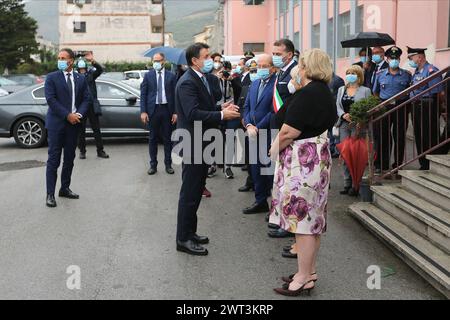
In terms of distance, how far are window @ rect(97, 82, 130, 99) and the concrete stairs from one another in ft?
25.2

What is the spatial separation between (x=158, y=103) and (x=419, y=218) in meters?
5.41

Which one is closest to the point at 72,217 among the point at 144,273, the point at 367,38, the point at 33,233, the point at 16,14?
the point at 33,233

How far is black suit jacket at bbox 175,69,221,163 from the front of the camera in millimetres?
5281

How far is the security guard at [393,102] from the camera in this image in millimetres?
8117

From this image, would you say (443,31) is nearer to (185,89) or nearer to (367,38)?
(367,38)

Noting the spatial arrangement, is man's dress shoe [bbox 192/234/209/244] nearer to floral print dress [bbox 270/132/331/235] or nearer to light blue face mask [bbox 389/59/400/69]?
floral print dress [bbox 270/132/331/235]

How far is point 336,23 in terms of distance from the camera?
2200cm

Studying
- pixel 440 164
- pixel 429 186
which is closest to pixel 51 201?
pixel 429 186

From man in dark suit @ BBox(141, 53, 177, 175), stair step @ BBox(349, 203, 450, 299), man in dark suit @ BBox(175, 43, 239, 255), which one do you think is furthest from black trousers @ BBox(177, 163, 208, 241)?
man in dark suit @ BBox(141, 53, 177, 175)

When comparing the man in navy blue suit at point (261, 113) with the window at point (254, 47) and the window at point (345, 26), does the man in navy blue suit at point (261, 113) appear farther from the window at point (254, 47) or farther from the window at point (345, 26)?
the window at point (254, 47)

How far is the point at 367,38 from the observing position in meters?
10.6

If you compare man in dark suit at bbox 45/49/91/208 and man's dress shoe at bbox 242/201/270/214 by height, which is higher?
man in dark suit at bbox 45/49/91/208

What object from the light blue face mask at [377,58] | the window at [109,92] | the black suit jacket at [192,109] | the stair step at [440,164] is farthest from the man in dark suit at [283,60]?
the window at [109,92]

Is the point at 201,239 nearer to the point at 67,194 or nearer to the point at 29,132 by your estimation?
the point at 67,194
